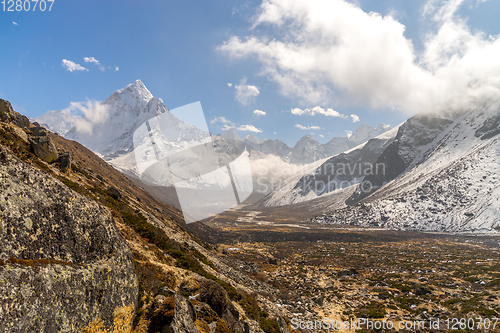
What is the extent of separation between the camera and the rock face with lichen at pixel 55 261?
3660mm

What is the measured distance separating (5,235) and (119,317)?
3.42m

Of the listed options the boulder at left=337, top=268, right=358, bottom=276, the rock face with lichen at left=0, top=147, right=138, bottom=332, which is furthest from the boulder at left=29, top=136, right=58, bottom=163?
the boulder at left=337, top=268, right=358, bottom=276

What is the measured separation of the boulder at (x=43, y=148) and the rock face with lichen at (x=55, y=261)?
17.6 m

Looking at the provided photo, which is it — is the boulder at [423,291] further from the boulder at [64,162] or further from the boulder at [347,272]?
the boulder at [64,162]

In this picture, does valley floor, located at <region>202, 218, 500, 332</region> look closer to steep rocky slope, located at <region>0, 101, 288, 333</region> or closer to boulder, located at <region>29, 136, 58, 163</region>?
steep rocky slope, located at <region>0, 101, 288, 333</region>

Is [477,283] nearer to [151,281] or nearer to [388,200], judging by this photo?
[151,281]

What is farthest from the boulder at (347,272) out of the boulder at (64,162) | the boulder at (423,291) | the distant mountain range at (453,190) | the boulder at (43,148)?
the distant mountain range at (453,190)

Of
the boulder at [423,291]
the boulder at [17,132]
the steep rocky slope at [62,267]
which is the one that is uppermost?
the boulder at [17,132]

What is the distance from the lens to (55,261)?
4.49 m

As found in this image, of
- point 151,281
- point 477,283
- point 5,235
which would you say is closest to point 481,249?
point 477,283

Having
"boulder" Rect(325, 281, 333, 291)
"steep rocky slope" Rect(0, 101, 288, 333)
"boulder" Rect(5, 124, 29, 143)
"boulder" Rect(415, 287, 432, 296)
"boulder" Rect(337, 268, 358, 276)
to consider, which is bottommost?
"boulder" Rect(337, 268, 358, 276)

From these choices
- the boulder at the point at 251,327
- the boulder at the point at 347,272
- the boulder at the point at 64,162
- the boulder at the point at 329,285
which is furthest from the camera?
the boulder at the point at 347,272

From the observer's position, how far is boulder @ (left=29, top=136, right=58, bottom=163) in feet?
57.9

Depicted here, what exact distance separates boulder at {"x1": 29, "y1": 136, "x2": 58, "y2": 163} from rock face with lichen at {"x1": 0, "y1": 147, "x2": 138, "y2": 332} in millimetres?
17590
